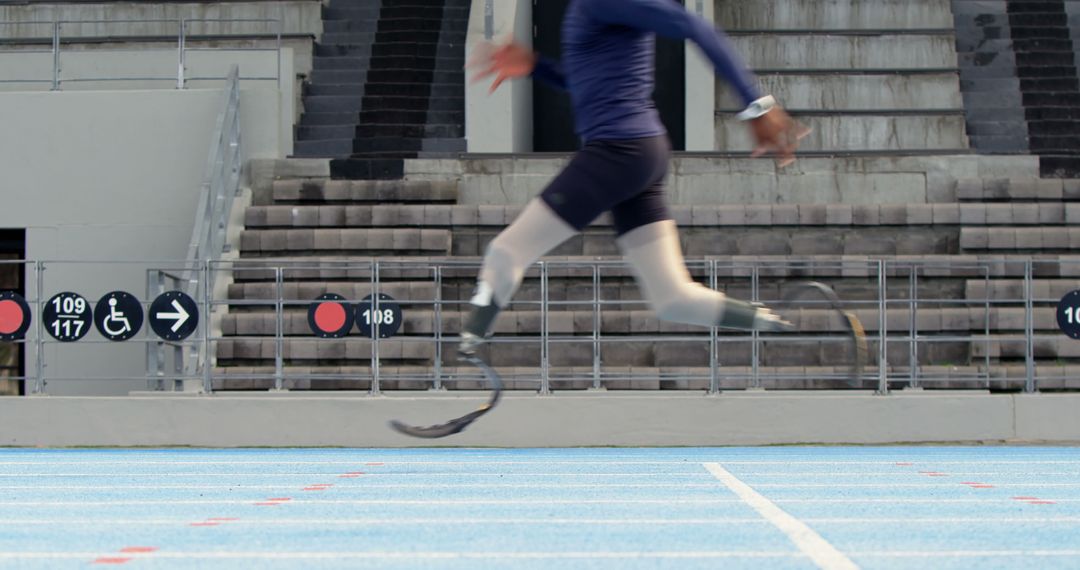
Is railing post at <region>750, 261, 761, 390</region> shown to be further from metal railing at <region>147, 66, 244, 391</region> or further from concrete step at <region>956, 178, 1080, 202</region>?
metal railing at <region>147, 66, 244, 391</region>

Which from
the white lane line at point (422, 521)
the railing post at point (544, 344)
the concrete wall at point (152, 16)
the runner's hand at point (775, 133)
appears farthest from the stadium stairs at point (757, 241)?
the runner's hand at point (775, 133)

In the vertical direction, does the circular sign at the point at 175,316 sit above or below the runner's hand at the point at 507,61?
below

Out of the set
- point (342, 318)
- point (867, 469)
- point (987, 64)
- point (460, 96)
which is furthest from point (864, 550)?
point (987, 64)

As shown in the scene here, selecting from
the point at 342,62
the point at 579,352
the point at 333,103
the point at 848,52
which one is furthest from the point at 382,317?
the point at 848,52

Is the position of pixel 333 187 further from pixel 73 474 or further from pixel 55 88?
pixel 73 474

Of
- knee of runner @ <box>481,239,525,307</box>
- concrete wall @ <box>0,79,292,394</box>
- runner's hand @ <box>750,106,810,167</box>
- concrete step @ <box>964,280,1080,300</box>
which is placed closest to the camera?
runner's hand @ <box>750,106,810,167</box>

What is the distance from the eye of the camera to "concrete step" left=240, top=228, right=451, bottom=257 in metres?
15.4

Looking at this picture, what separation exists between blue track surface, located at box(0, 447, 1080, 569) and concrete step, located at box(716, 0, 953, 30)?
10124 millimetres

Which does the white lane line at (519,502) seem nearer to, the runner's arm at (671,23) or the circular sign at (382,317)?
the runner's arm at (671,23)

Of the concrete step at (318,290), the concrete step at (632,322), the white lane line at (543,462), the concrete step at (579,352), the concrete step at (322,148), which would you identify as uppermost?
the concrete step at (322,148)

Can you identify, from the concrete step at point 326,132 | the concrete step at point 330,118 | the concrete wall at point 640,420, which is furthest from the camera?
the concrete step at point 330,118

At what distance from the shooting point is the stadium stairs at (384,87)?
58.6ft

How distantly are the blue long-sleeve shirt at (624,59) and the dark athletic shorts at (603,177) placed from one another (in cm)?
4

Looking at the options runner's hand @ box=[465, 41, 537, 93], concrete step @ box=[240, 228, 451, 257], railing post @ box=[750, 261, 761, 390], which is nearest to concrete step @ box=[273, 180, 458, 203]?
concrete step @ box=[240, 228, 451, 257]
